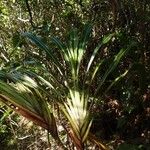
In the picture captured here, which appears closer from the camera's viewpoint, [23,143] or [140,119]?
[140,119]

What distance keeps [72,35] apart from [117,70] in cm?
175

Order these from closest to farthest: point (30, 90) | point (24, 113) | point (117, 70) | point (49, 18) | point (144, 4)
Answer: point (24, 113)
point (30, 90)
point (144, 4)
point (117, 70)
point (49, 18)

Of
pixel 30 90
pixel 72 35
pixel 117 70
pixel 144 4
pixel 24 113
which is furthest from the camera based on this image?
pixel 117 70

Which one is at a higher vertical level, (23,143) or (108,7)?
(108,7)

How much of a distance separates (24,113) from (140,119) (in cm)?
237

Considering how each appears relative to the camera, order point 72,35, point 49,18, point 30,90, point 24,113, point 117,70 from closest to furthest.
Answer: point 24,113, point 30,90, point 72,35, point 117,70, point 49,18

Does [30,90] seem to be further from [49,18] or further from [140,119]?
[49,18]

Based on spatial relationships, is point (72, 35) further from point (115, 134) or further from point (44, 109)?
point (115, 134)

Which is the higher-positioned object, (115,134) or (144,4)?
(144,4)

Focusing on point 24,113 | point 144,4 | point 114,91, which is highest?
point 144,4

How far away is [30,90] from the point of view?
2.41 m

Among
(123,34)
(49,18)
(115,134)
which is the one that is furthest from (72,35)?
(49,18)

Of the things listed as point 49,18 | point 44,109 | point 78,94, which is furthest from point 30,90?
point 49,18

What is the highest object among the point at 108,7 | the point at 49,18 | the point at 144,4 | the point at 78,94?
the point at 49,18
